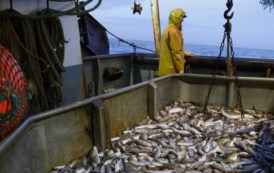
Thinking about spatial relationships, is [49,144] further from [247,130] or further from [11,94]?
[247,130]

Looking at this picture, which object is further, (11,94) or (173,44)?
(173,44)

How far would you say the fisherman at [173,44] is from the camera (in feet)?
16.8

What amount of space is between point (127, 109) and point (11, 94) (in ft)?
5.87

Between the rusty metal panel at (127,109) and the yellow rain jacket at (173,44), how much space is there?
162 cm

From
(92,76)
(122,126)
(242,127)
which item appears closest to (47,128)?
(122,126)

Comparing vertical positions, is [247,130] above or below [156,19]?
below

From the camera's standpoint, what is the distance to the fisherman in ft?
16.8

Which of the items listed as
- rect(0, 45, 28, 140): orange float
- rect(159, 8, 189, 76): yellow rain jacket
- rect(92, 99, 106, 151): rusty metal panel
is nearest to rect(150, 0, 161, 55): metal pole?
rect(159, 8, 189, 76): yellow rain jacket

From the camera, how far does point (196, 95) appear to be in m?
4.91

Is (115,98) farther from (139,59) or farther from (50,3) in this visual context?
(139,59)

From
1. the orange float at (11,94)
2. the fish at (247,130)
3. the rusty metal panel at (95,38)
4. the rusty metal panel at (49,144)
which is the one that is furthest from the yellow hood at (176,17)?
the orange float at (11,94)

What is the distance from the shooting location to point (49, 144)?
2.42 m

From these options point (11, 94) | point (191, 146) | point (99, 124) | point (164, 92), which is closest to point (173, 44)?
point (164, 92)

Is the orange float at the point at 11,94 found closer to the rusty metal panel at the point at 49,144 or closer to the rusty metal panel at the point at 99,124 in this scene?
the rusty metal panel at the point at 49,144
